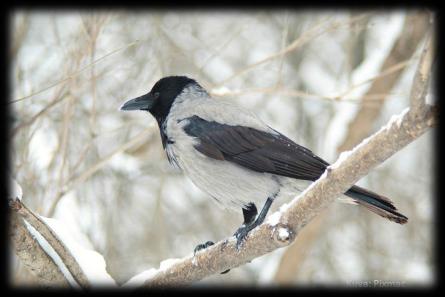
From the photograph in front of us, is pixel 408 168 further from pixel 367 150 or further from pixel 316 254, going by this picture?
pixel 367 150

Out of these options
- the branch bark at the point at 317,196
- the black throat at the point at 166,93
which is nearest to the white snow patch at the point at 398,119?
the branch bark at the point at 317,196

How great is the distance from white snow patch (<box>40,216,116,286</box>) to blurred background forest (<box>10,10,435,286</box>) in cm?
38

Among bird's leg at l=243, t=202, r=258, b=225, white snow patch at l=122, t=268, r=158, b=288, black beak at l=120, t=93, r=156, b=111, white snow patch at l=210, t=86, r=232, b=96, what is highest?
white snow patch at l=210, t=86, r=232, b=96

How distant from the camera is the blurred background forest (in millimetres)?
7031

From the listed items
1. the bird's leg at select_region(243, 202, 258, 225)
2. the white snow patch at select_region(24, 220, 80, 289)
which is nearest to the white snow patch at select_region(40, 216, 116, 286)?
the white snow patch at select_region(24, 220, 80, 289)

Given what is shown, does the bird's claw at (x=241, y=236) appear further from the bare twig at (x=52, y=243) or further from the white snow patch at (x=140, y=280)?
the bare twig at (x=52, y=243)

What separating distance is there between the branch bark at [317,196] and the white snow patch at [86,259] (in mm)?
388

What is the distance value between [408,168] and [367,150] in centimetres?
879

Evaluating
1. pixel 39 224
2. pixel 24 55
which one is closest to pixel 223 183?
pixel 39 224

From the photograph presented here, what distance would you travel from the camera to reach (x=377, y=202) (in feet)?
16.7

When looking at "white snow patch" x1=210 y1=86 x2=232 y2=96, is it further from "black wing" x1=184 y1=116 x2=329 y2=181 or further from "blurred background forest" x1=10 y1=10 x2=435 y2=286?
"black wing" x1=184 y1=116 x2=329 y2=181

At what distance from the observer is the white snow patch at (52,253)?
4.56m

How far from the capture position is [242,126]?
6.10 meters

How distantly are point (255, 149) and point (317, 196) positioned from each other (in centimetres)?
184
